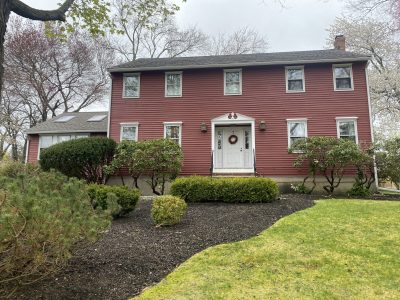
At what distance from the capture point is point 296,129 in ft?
44.7

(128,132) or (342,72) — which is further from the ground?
(342,72)

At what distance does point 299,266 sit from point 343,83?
1144cm

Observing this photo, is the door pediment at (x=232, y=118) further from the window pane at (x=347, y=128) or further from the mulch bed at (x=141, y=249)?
the mulch bed at (x=141, y=249)

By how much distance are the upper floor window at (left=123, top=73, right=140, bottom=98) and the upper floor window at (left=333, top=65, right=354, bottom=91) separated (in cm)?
925

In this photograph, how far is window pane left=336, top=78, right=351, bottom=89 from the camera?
44.5ft

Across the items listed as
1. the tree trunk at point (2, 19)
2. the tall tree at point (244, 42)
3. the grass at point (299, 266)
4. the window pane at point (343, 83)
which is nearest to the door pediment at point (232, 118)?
the window pane at point (343, 83)

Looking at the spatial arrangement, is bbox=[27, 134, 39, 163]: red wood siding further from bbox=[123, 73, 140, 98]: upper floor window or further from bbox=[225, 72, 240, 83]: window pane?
bbox=[225, 72, 240, 83]: window pane

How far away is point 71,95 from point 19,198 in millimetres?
27958

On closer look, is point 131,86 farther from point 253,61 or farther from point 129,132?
point 253,61

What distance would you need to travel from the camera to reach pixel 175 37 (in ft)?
95.0

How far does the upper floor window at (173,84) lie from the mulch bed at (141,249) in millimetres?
7519

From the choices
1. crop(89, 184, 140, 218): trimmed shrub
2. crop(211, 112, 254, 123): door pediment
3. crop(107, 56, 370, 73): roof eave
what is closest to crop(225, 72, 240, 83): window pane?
crop(107, 56, 370, 73): roof eave

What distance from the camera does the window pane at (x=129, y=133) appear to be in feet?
47.9

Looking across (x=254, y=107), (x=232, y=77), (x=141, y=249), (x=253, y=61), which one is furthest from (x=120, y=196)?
(x=253, y=61)
